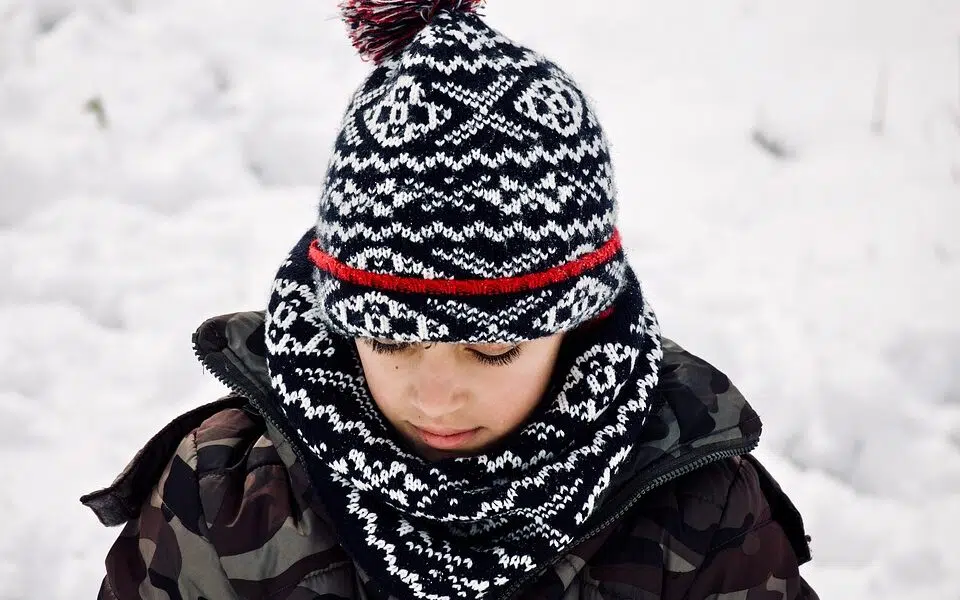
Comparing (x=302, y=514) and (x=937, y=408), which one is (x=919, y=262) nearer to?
(x=937, y=408)

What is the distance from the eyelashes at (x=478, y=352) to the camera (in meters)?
1.06

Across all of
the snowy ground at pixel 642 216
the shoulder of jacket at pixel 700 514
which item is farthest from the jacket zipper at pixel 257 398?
the snowy ground at pixel 642 216

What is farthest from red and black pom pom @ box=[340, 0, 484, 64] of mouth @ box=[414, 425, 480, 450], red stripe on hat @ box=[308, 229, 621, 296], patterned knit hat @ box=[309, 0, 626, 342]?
mouth @ box=[414, 425, 480, 450]

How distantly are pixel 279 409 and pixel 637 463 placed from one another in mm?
414

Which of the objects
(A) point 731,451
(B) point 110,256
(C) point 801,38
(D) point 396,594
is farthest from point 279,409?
(C) point 801,38

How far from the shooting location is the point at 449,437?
111 cm

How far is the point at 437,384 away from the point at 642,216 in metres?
1.33

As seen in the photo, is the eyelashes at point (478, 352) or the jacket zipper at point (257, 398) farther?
the jacket zipper at point (257, 398)

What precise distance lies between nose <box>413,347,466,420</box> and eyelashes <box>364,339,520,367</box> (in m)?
0.03

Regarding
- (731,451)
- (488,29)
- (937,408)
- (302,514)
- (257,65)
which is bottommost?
(937,408)

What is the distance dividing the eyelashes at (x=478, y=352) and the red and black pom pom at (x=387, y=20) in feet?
0.97

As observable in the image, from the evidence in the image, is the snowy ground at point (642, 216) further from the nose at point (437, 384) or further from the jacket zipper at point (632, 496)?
the nose at point (437, 384)

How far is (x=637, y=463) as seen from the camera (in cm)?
121

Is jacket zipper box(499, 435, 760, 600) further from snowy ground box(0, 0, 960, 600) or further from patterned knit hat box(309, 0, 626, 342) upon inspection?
snowy ground box(0, 0, 960, 600)
